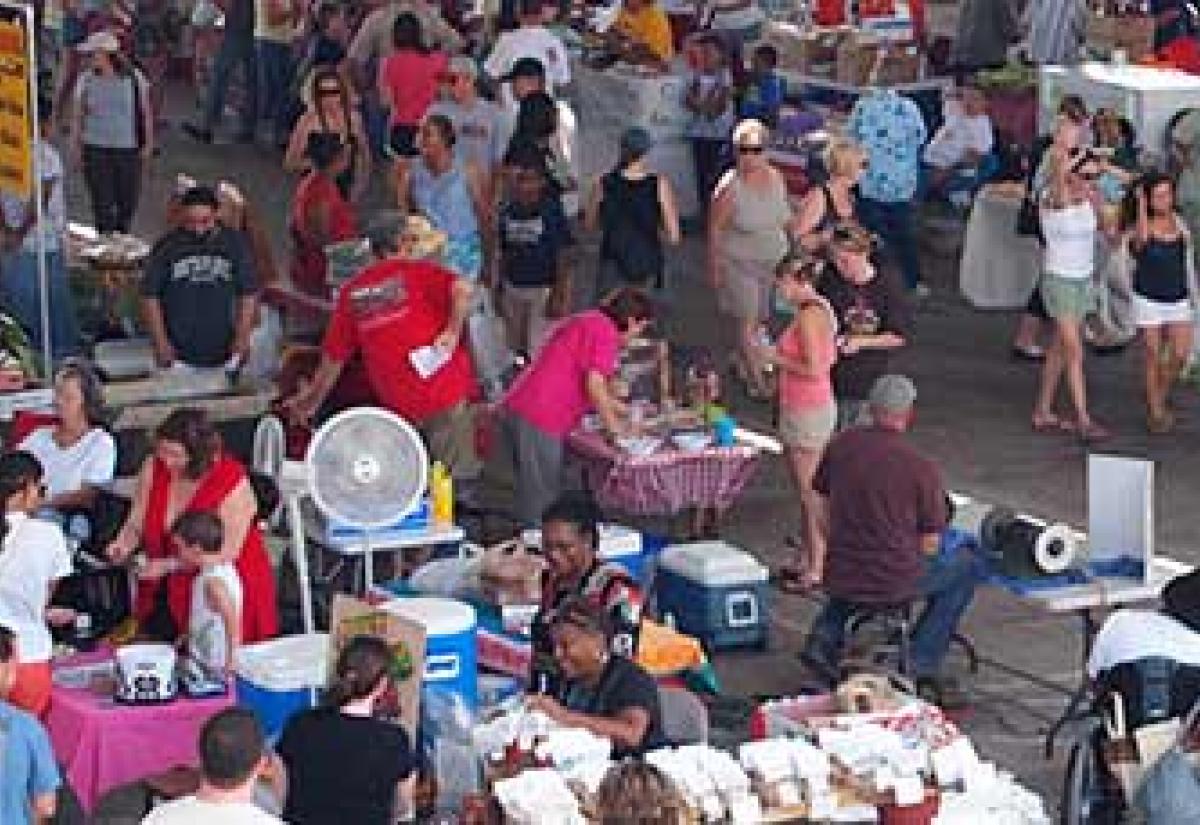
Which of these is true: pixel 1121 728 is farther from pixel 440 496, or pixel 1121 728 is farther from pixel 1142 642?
pixel 440 496

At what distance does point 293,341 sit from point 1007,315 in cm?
502

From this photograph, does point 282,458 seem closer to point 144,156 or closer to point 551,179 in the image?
point 551,179

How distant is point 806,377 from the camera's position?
13.1 metres

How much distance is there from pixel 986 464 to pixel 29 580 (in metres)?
6.14

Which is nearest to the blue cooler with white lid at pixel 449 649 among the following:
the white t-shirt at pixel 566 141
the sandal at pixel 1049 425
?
the white t-shirt at pixel 566 141

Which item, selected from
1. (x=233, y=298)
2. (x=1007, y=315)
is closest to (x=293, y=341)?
(x=233, y=298)

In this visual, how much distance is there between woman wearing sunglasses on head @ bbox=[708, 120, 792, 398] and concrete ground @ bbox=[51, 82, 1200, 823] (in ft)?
1.70

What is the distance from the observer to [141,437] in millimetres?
13664

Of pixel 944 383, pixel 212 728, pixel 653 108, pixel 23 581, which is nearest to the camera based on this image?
pixel 212 728

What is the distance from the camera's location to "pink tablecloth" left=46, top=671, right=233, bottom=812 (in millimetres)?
10195

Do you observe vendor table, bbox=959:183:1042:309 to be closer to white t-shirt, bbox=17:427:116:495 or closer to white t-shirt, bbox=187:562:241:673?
white t-shirt, bbox=17:427:116:495

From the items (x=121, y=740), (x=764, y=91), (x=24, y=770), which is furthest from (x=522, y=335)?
(x=24, y=770)

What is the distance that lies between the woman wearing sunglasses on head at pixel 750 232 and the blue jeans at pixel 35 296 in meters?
3.24

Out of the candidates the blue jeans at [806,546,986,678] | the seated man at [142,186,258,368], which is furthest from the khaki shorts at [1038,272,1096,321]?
the seated man at [142,186,258,368]
